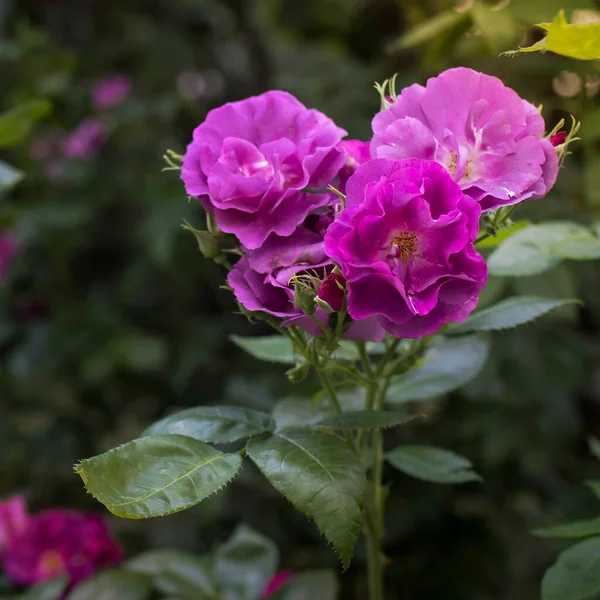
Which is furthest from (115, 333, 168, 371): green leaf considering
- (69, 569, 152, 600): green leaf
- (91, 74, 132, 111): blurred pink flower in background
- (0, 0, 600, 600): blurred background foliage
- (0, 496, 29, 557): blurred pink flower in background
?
(69, 569, 152, 600): green leaf

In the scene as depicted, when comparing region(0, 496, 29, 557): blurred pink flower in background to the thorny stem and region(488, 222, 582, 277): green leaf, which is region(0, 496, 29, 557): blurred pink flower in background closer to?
the thorny stem

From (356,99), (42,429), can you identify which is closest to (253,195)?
(356,99)

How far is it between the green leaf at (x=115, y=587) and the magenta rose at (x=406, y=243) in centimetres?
44

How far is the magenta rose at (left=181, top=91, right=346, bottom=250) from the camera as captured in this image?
45 cm

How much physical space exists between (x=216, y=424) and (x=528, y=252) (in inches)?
11.5

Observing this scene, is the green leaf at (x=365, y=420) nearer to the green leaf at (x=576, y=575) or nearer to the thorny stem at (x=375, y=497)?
the thorny stem at (x=375, y=497)

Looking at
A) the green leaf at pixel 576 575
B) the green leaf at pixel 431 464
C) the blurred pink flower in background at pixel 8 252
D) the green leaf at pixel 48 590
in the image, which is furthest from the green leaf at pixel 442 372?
the blurred pink flower in background at pixel 8 252

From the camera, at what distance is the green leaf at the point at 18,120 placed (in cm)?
70

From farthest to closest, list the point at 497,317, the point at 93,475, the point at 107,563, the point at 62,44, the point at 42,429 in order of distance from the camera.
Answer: the point at 62,44, the point at 42,429, the point at 107,563, the point at 497,317, the point at 93,475

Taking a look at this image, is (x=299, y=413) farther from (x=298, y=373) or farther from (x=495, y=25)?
(x=495, y=25)

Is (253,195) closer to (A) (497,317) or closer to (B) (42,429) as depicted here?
(A) (497,317)

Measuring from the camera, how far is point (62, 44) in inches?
61.6

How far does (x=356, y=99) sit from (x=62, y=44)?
748 millimetres

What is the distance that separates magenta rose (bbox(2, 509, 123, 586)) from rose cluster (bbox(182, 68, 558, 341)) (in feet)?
1.91
